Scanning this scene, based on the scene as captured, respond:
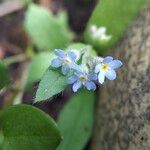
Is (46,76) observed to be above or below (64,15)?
below

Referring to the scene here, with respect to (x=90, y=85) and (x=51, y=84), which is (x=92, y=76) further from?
(x=51, y=84)

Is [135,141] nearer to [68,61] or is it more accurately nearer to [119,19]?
[68,61]

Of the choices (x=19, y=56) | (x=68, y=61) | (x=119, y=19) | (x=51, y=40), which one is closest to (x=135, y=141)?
(x=68, y=61)

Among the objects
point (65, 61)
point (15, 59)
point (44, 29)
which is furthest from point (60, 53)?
point (15, 59)

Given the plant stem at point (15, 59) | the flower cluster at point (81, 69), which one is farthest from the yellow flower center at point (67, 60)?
the plant stem at point (15, 59)

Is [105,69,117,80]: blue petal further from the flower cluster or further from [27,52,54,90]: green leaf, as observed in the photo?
[27,52,54,90]: green leaf

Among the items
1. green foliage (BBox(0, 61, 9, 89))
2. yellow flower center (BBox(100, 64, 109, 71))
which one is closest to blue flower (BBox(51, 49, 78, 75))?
yellow flower center (BBox(100, 64, 109, 71))

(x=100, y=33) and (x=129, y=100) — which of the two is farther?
(x=100, y=33)
